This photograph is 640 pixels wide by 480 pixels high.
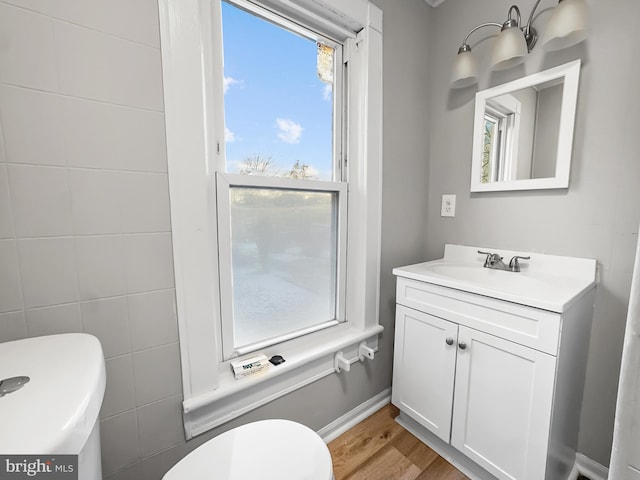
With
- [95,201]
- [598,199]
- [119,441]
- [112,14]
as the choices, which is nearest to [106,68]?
[112,14]

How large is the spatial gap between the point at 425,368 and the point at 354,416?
515 millimetres

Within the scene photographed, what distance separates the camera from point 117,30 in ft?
2.44

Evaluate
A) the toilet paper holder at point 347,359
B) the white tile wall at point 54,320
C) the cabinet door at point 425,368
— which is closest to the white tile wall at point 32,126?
the white tile wall at point 54,320

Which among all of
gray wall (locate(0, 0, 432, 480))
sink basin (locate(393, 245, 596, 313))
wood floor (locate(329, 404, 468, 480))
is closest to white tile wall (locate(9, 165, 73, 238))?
gray wall (locate(0, 0, 432, 480))

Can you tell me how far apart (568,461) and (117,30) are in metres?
2.23

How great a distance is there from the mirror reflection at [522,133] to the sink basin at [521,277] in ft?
1.32

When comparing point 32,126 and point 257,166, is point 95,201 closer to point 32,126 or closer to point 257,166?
point 32,126

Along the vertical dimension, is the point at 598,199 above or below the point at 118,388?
above

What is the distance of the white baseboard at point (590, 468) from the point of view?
1130 mm

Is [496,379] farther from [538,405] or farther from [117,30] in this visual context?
[117,30]

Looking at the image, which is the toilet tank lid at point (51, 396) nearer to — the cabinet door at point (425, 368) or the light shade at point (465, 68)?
the cabinet door at point (425, 368)

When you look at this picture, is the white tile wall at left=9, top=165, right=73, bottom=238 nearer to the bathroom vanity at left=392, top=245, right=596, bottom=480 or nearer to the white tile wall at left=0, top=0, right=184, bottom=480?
the white tile wall at left=0, top=0, right=184, bottom=480

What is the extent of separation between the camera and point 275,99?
1.15 metres

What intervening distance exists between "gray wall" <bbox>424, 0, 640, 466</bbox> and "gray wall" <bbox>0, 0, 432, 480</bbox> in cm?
154
